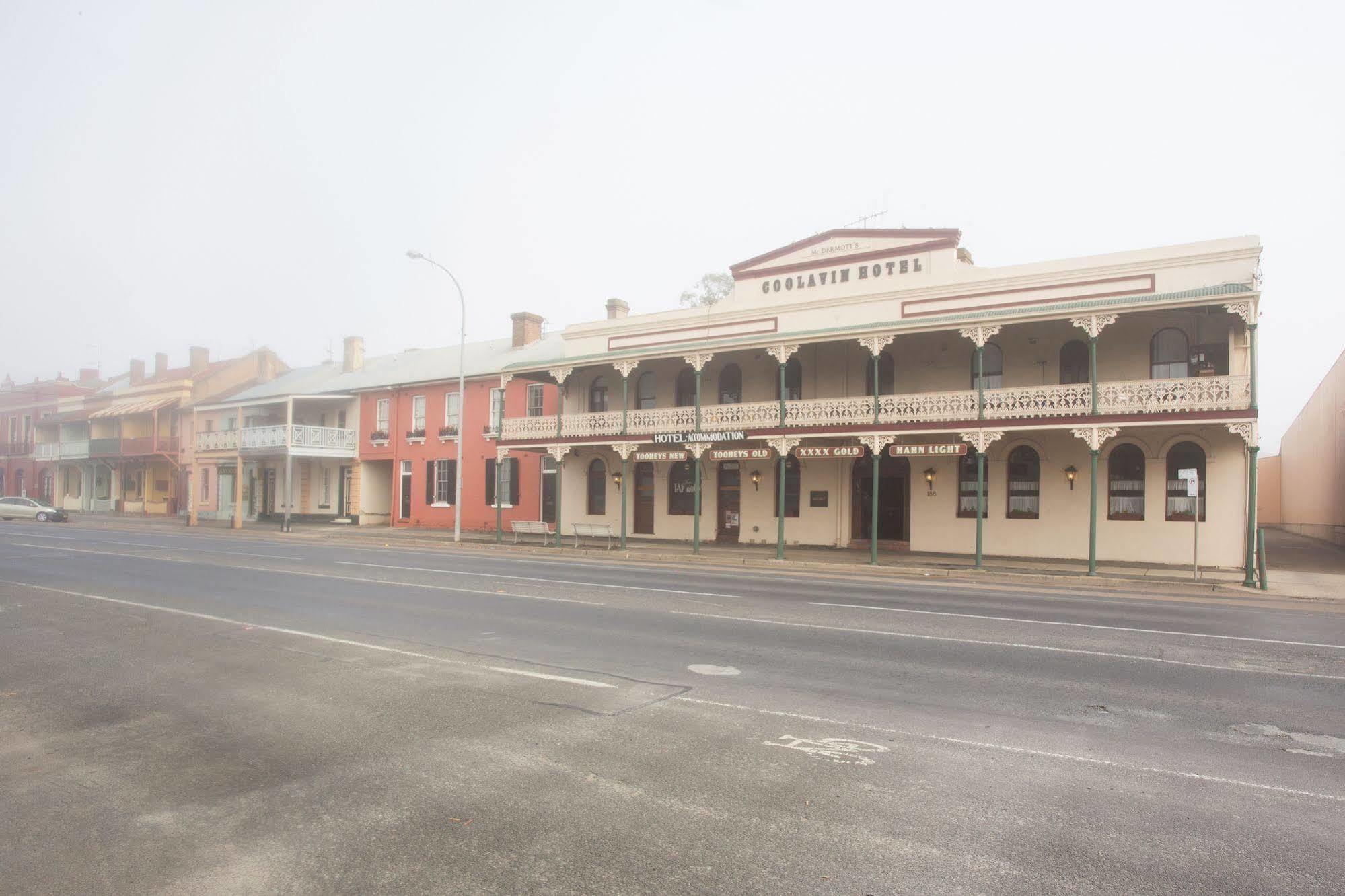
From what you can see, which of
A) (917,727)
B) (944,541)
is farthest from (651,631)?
(944,541)

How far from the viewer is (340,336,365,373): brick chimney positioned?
44.7 metres

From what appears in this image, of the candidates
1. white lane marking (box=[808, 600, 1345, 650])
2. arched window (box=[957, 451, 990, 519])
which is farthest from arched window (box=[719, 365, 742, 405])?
white lane marking (box=[808, 600, 1345, 650])

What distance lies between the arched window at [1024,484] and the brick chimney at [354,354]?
3451 centimetres

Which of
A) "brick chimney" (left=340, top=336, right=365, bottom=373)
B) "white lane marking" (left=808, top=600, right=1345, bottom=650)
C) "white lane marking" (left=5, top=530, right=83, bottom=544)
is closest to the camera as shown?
"white lane marking" (left=808, top=600, right=1345, bottom=650)

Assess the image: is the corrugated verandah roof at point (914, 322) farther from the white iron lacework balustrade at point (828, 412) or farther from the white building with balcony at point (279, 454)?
the white building with balcony at point (279, 454)

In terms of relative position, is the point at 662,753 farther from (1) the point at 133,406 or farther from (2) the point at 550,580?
(1) the point at 133,406

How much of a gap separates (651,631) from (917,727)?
4.71 metres

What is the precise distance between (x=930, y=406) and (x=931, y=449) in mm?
1550

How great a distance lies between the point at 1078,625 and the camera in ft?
38.2

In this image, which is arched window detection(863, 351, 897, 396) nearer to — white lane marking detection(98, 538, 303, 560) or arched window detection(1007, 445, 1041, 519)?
arched window detection(1007, 445, 1041, 519)

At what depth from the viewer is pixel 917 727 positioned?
6438 millimetres

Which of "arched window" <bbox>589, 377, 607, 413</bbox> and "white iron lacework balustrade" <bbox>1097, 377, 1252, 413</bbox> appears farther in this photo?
"arched window" <bbox>589, 377, 607, 413</bbox>

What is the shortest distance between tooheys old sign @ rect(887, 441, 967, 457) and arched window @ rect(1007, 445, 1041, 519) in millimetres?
2673

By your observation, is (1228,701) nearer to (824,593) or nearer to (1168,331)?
(824,593)
